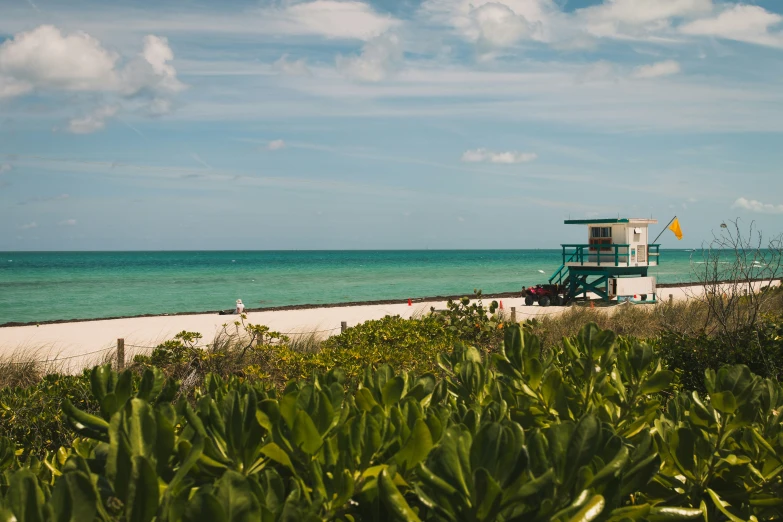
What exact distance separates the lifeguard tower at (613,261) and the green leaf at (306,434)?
2416 centimetres

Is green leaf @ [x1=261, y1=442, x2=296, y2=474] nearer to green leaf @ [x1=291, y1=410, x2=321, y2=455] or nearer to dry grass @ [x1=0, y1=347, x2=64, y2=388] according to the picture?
green leaf @ [x1=291, y1=410, x2=321, y2=455]

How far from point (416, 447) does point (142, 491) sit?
495 mm

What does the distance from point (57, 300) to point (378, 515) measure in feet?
131

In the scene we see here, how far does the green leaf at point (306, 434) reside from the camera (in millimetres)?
1235

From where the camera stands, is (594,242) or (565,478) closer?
(565,478)

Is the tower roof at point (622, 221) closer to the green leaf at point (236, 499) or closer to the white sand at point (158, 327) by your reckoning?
the white sand at point (158, 327)

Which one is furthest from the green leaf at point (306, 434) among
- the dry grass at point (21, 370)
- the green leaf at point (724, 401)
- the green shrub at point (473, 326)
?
the green shrub at point (473, 326)

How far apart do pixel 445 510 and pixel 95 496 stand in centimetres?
53

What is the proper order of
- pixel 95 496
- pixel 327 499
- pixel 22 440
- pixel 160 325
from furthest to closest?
pixel 160 325, pixel 22 440, pixel 327 499, pixel 95 496

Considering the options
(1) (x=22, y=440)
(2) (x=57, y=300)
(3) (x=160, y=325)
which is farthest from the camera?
(2) (x=57, y=300)

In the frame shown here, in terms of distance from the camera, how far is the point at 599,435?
1.10m

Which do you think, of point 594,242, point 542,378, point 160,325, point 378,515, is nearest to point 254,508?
point 378,515

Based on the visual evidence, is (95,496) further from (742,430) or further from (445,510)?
(742,430)

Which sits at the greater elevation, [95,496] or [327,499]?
[95,496]
